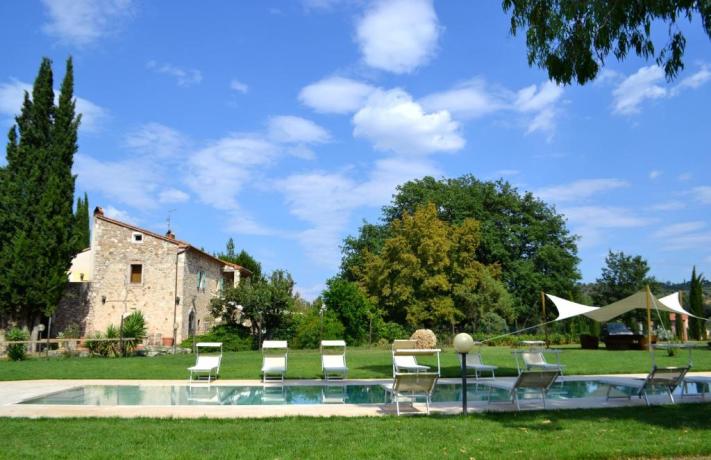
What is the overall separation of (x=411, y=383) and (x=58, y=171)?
24.6 meters

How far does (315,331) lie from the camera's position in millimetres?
24594

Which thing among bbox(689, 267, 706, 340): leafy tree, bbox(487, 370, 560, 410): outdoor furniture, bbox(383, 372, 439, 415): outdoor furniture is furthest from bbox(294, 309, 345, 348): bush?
bbox(689, 267, 706, 340): leafy tree

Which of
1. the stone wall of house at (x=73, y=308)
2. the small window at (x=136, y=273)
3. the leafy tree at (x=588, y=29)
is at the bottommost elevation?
the stone wall of house at (x=73, y=308)

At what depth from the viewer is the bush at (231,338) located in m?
24.7

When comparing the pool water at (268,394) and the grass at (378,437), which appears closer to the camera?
the grass at (378,437)

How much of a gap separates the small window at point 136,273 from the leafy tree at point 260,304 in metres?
5.19

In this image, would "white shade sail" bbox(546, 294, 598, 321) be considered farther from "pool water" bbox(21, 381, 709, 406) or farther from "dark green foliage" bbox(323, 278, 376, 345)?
"dark green foliage" bbox(323, 278, 376, 345)

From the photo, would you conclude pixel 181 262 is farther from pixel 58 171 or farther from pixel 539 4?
pixel 539 4

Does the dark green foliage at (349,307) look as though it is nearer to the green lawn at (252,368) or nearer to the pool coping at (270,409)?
the green lawn at (252,368)

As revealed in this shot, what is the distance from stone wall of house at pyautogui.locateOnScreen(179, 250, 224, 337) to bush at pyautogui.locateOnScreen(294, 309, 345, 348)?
476 centimetres

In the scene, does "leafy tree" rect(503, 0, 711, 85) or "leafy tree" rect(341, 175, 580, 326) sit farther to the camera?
"leafy tree" rect(341, 175, 580, 326)

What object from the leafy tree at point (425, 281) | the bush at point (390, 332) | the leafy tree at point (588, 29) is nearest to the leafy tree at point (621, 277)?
the leafy tree at point (425, 281)

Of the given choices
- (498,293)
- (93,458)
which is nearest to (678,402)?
(93,458)

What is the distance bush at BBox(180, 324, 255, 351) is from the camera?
81.1 ft
